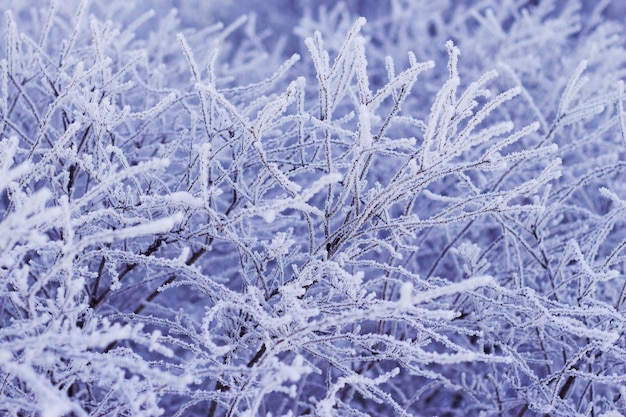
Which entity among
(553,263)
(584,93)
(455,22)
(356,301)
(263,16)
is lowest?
(356,301)

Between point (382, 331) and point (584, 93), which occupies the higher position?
point (584, 93)

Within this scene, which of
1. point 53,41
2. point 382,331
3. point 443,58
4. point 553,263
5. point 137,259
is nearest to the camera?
point 137,259

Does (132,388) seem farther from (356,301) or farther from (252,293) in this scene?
(356,301)

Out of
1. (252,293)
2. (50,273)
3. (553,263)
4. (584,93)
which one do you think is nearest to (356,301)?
(252,293)

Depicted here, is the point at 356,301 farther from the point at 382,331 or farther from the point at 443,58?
the point at 443,58

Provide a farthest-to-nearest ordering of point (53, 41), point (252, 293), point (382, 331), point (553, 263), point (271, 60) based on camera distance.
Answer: point (271, 60) → point (53, 41) → point (553, 263) → point (382, 331) → point (252, 293)

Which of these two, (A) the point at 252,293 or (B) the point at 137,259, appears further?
(B) the point at 137,259

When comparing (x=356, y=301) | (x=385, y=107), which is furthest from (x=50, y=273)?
(x=385, y=107)
